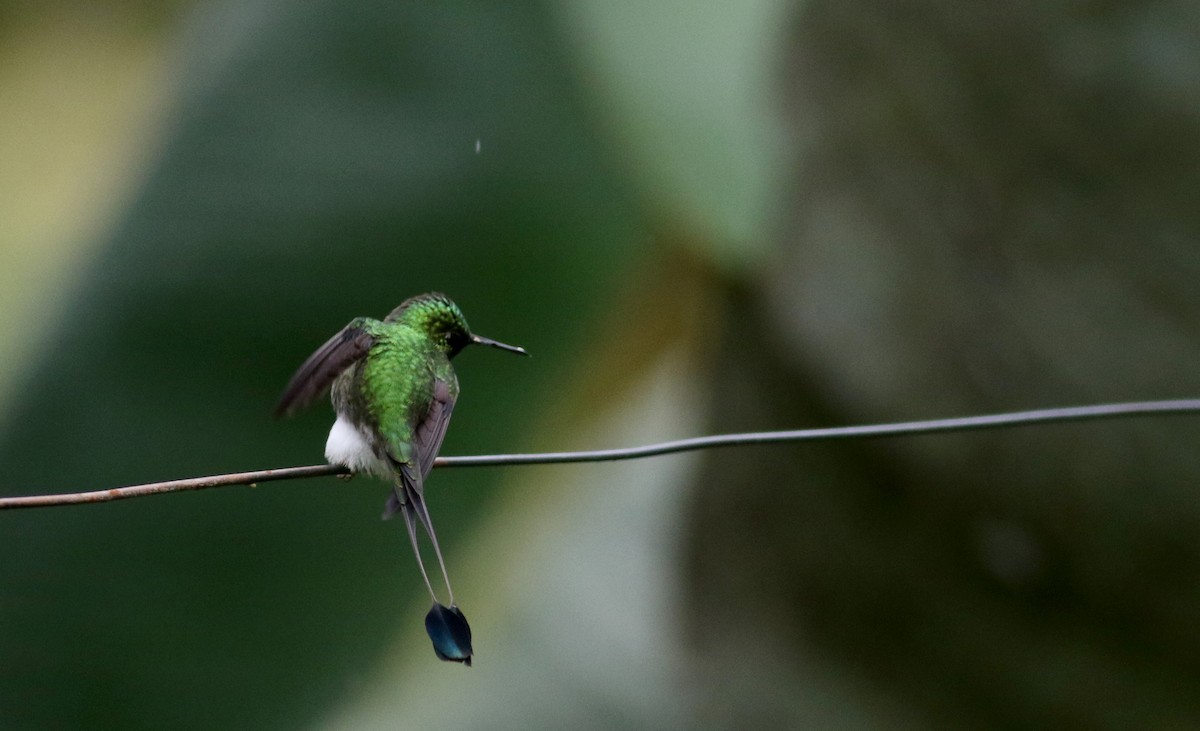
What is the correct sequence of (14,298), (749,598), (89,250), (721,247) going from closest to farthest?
(89,250) < (721,247) < (14,298) < (749,598)

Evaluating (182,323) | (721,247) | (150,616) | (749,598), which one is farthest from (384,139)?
(749,598)

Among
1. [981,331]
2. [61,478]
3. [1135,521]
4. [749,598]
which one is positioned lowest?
[749,598]

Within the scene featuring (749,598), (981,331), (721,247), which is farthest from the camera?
(749,598)

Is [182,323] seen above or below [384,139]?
→ below

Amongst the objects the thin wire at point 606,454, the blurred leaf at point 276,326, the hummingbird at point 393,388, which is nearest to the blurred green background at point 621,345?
the blurred leaf at point 276,326

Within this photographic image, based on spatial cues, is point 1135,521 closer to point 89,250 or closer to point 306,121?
point 306,121

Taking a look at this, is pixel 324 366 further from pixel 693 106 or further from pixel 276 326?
pixel 693 106

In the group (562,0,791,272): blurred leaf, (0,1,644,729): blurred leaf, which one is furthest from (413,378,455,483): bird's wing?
(562,0,791,272): blurred leaf
